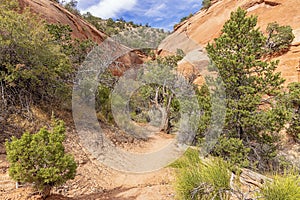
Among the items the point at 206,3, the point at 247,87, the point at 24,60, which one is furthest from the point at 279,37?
the point at 24,60

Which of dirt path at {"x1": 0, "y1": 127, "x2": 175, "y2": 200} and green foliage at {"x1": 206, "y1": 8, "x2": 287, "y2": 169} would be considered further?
green foliage at {"x1": 206, "y1": 8, "x2": 287, "y2": 169}

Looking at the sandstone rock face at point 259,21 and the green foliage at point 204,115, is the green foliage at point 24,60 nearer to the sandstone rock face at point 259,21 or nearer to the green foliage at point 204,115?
the green foliage at point 204,115

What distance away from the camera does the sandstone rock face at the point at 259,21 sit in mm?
14336

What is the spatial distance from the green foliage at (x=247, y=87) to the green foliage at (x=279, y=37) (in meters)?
9.49

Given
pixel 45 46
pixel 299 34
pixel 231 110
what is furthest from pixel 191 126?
pixel 299 34

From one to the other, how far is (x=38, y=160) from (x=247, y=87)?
6.05 m

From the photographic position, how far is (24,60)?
655 centimetres

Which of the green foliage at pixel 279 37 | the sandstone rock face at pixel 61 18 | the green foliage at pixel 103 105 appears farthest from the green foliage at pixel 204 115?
the green foliage at pixel 279 37

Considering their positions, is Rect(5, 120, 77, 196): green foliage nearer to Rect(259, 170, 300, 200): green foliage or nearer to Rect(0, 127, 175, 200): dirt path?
Rect(0, 127, 175, 200): dirt path

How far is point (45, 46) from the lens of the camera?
23.6 feet

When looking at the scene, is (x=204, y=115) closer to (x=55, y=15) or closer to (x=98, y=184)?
(x=98, y=184)

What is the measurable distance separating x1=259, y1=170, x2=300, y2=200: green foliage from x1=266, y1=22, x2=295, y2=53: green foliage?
48.5ft

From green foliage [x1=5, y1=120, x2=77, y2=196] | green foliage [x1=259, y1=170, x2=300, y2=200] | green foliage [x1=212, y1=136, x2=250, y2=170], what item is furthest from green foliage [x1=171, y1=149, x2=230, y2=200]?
green foliage [x1=212, y1=136, x2=250, y2=170]

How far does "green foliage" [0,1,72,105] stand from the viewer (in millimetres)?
6025
